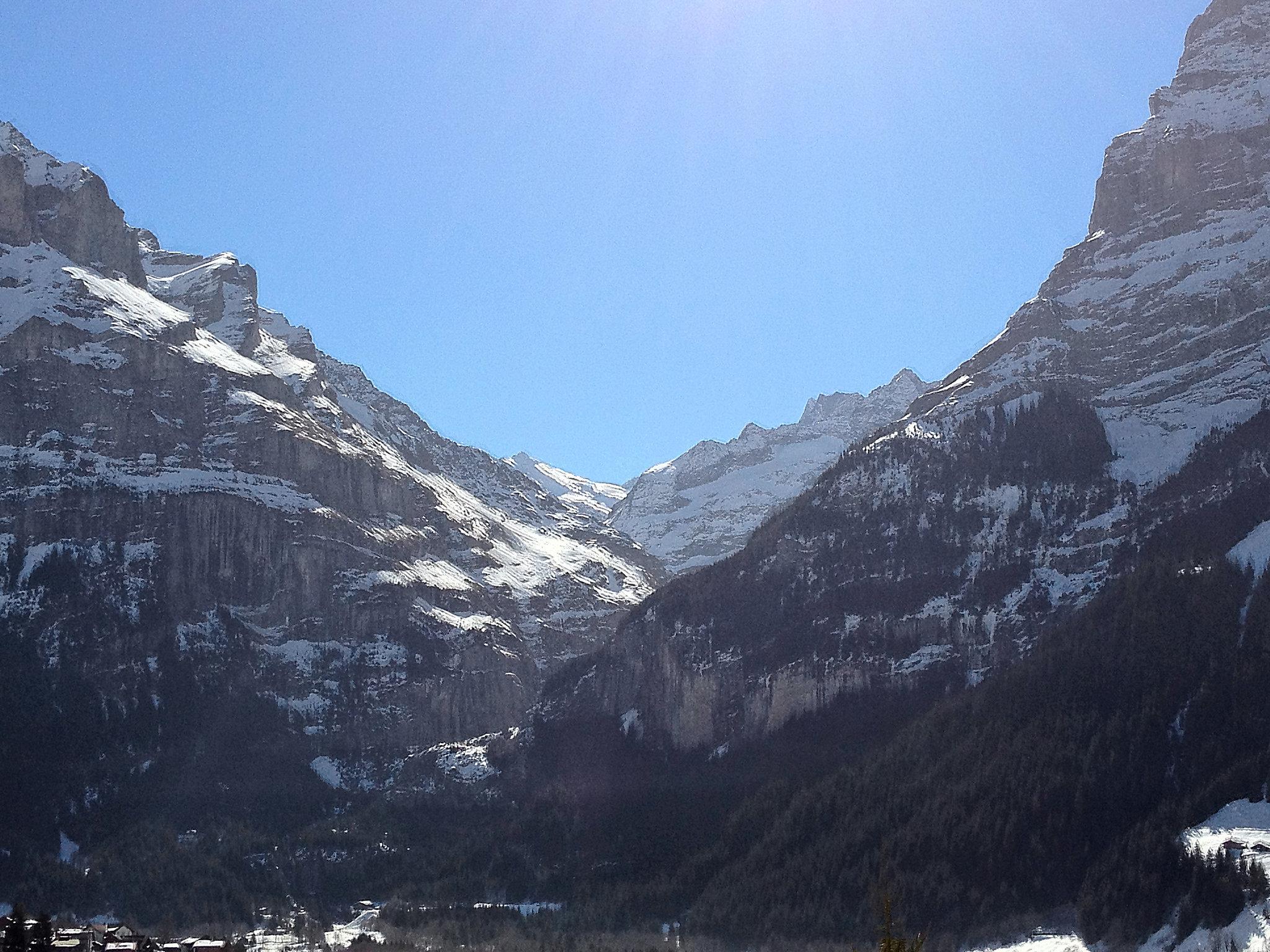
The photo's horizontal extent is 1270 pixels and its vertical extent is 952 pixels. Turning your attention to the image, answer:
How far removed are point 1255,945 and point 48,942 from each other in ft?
415

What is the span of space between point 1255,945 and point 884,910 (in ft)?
418

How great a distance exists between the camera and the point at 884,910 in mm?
86688

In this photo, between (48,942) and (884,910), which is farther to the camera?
(48,942)

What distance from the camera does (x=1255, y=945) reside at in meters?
198

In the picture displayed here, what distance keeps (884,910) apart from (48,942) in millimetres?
136328

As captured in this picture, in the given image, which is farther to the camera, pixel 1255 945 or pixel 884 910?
pixel 1255 945

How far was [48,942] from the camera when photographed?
198250 mm
